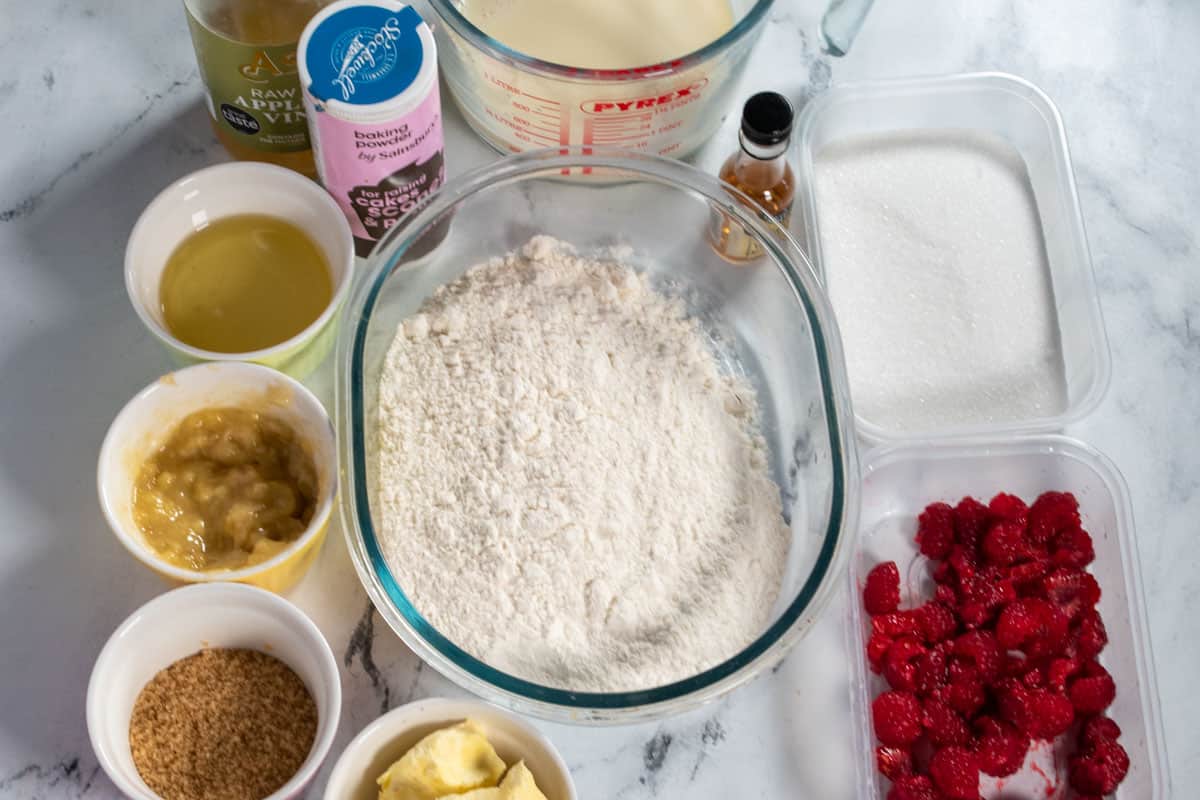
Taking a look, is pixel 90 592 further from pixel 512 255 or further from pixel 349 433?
pixel 512 255

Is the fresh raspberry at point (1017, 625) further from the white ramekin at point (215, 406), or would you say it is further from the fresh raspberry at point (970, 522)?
the white ramekin at point (215, 406)

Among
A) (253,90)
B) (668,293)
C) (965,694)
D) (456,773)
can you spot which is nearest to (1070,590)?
(965,694)

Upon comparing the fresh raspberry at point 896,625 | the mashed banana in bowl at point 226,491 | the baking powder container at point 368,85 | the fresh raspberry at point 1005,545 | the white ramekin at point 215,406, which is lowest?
the fresh raspberry at point 896,625

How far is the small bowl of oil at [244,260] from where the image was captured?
3.95ft

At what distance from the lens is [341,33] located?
1108 mm

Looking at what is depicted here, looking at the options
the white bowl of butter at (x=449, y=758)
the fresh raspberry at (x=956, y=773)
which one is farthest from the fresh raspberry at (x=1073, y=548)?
the white bowl of butter at (x=449, y=758)

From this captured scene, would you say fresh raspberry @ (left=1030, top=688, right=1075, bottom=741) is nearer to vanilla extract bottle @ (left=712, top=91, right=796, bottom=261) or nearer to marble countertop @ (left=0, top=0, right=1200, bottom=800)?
marble countertop @ (left=0, top=0, right=1200, bottom=800)

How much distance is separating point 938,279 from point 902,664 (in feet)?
1.35

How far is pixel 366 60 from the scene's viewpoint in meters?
1.11

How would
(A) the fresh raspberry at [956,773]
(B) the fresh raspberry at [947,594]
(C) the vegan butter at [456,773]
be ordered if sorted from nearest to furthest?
(C) the vegan butter at [456,773], (A) the fresh raspberry at [956,773], (B) the fresh raspberry at [947,594]

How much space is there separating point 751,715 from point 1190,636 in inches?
17.4

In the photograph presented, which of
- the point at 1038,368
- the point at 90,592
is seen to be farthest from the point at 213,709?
the point at 1038,368

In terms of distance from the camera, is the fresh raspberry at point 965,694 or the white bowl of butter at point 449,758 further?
the fresh raspberry at point 965,694

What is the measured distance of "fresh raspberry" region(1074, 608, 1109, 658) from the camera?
4.03 feet
